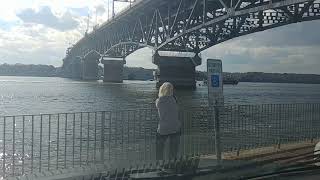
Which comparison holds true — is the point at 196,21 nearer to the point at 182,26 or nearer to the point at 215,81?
the point at 182,26

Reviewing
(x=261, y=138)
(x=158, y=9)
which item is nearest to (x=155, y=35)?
(x=158, y=9)

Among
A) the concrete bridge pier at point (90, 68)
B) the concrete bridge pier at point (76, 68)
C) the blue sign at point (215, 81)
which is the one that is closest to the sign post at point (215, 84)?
the blue sign at point (215, 81)

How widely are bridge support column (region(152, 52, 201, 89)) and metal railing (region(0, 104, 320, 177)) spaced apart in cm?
8307

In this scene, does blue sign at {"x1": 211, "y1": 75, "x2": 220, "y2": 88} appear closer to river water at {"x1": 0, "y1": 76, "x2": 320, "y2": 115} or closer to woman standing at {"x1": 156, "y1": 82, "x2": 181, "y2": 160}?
woman standing at {"x1": 156, "y1": 82, "x2": 181, "y2": 160}

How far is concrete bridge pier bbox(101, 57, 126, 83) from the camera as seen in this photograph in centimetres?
13505

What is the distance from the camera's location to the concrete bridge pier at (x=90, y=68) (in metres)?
156

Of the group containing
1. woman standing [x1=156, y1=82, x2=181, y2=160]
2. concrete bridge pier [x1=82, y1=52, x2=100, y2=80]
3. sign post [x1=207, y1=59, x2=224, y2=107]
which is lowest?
woman standing [x1=156, y1=82, x2=181, y2=160]

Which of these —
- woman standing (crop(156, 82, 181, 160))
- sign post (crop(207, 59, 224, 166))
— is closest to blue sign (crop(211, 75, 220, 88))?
sign post (crop(207, 59, 224, 166))

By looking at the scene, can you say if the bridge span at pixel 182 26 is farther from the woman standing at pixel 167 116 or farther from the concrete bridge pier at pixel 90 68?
the woman standing at pixel 167 116

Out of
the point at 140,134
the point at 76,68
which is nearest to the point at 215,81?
the point at 140,134

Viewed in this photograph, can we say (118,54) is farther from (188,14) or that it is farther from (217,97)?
(217,97)

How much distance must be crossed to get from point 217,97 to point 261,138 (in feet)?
15.0

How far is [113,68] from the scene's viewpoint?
14062 cm

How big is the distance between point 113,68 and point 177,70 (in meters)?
41.9
